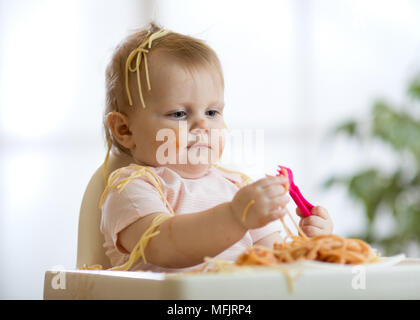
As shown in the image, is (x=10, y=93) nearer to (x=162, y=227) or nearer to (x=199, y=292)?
(x=162, y=227)

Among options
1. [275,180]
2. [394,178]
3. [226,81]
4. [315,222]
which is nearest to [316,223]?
[315,222]

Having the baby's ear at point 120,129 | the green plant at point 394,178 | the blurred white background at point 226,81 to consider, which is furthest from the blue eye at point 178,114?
the blurred white background at point 226,81

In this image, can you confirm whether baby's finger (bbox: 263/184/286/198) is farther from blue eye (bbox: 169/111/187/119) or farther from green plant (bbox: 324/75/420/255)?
green plant (bbox: 324/75/420/255)

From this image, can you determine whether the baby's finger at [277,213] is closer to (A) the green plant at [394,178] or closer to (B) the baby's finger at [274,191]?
(B) the baby's finger at [274,191]

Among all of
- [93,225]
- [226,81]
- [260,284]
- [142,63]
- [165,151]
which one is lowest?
[260,284]

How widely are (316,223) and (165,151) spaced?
Answer: 10.4 inches

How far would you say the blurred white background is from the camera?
3.29m

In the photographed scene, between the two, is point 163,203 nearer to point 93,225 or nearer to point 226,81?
point 93,225

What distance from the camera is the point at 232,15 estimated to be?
3543 millimetres

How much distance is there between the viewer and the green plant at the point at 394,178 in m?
2.57

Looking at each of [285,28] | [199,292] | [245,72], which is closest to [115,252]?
[199,292]

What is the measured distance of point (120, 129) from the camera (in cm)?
100

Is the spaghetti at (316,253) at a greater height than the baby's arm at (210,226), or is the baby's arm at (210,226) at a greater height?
the baby's arm at (210,226)

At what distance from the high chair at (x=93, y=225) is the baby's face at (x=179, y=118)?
0.12 meters
